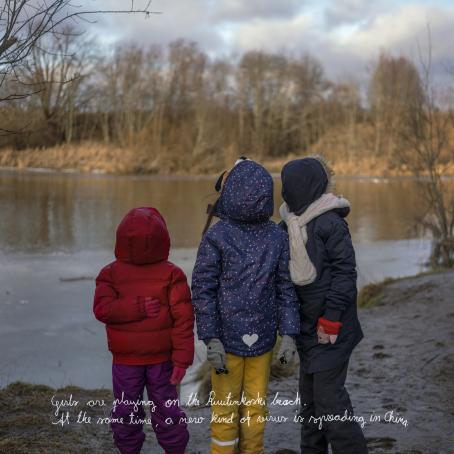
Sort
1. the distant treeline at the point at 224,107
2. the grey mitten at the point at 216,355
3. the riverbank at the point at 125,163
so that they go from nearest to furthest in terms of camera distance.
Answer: the grey mitten at the point at 216,355 < the riverbank at the point at 125,163 < the distant treeline at the point at 224,107

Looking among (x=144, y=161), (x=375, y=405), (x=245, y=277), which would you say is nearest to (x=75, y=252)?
(x=375, y=405)

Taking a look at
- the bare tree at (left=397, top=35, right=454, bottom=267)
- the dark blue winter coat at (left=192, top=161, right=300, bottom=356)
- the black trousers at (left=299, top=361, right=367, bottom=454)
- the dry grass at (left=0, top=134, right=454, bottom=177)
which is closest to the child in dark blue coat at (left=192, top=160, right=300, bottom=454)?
the dark blue winter coat at (left=192, top=161, right=300, bottom=356)

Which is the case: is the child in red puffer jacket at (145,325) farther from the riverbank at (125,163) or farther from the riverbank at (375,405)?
the riverbank at (125,163)

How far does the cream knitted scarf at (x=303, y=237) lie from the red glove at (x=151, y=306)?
63 cm

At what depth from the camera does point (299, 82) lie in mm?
45938

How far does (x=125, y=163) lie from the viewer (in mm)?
36719

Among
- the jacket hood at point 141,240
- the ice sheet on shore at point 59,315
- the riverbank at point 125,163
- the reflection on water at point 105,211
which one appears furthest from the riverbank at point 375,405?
the riverbank at point 125,163

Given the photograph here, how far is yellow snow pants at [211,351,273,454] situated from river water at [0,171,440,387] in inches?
37.2

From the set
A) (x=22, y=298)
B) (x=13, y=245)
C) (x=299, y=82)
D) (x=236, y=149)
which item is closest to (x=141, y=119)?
(x=236, y=149)

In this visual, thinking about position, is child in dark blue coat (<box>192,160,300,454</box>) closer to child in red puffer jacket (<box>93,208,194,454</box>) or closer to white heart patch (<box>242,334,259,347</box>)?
white heart patch (<box>242,334,259,347</box>)

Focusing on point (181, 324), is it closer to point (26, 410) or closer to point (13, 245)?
point (26, 410)

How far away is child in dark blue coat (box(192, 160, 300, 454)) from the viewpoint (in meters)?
2.85

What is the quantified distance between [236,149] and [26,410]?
130 feet

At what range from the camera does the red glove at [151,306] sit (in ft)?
9.39
